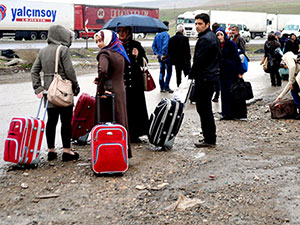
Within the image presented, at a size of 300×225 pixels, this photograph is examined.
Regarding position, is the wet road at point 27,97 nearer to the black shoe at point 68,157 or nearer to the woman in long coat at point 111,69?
the black shoe at point 68,157

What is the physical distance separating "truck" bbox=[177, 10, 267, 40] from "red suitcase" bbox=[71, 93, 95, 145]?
47670mm

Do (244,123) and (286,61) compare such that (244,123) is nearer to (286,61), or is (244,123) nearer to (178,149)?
(286,61)

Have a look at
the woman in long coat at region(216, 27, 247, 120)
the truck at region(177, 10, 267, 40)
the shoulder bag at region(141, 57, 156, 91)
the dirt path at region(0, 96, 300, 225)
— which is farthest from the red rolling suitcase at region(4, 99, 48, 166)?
the truck at region(177, 10, 267, 40)

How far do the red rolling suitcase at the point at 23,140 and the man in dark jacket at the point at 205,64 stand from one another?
7.54 ft

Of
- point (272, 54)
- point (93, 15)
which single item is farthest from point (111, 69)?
point (93, 15)

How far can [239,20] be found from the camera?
61.9 metres

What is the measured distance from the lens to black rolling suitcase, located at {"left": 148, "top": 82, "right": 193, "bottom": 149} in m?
7.29

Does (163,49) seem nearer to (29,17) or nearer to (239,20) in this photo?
(29,17)

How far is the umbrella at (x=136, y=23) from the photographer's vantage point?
8711mm

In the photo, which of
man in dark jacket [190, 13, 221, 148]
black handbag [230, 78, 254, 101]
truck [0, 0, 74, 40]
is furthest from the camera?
truck [0, 0, 74, 40]

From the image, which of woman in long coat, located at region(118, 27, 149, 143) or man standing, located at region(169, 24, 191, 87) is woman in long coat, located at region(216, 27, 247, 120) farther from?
man standing, located at region(169, 24, 191, 87)

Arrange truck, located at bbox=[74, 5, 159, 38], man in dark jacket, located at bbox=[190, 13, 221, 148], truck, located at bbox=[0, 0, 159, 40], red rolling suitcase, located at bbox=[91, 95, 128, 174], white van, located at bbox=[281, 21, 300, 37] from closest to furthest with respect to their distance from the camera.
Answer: red rolling suitcase, located at bbox=[91, 95, 128, 174] < man in dark jacket, located at bbox=[190, 13, 221, 148] < truck, located at bbox=[0, 0, 159, 40] < truck, located at bbox=[74, 5, 159, 38] < white van, located at bbox=[281, 21, 300, 37]

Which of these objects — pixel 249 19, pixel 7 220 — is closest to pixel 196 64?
pixel 7 220

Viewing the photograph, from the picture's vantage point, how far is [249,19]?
208ft
